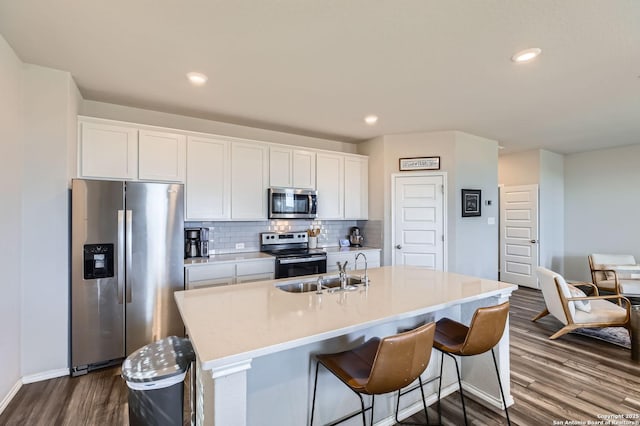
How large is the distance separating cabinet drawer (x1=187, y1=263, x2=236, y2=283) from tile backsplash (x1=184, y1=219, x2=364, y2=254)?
0.61 meters

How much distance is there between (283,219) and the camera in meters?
4.32

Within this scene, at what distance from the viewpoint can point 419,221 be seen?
460 cm

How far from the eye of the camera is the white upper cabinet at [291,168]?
Result: 409 cm

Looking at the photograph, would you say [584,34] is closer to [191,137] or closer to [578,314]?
[578,314]

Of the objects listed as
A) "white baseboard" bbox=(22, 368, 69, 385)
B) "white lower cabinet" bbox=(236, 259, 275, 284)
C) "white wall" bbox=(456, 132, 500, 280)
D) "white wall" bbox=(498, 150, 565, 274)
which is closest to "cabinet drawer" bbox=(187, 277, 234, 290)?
"white lower cabinet" bbox=(236, 259, 275, 284)

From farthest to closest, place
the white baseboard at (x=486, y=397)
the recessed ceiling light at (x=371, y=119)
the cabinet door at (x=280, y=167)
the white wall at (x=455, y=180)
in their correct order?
the white wall at (x=455, y=180) → the cabinet door at (x=280, y=167) → the recessed ceiling light at (x=371, y=119) → the white baseboard at (x=486, y=397)

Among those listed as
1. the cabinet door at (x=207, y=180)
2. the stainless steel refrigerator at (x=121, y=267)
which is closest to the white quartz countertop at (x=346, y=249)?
the cabinet door at (x=207, y=180)

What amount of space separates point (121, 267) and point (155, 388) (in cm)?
165

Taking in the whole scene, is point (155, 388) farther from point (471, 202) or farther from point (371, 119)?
point (471, 202)

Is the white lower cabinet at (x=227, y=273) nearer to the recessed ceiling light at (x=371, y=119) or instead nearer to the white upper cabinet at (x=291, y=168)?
the white upper cabinet at (x=291, y=168)

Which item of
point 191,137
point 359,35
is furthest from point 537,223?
point 191,137

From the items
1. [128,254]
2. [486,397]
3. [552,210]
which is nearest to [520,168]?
[552,210]

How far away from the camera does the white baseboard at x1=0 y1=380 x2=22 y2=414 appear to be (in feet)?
7.14

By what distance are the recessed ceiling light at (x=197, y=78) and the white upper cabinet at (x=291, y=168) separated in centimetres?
138
